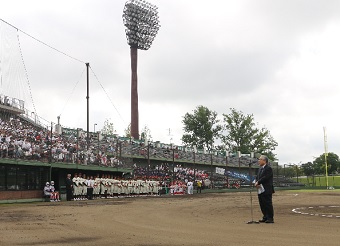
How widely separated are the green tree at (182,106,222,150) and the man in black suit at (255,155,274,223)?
96.6 m

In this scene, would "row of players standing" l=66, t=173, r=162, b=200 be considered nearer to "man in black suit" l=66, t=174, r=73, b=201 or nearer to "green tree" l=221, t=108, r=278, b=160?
"man in black suit" l=66, t=174, r=73, b=201

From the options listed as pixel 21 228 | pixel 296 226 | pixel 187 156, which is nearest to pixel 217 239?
pixel 296 226

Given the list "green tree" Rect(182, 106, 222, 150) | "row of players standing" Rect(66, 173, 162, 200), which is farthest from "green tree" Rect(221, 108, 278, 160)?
"row of players standing" Rect(66, 173, 162, 200)

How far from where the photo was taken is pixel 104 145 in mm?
41750

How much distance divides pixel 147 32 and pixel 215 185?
3404 centimetres

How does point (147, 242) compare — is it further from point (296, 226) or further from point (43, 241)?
point (296, 226)

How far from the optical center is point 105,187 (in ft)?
113

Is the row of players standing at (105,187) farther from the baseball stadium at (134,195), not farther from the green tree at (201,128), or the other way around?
the green tree at (201,128)

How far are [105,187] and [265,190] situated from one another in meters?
23.2

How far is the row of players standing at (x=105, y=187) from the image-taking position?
31.0 metres

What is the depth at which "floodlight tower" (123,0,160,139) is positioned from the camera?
237 ft

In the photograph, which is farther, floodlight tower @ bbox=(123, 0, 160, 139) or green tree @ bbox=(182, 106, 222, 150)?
green tree @ bbox=(182, 106, 222, 150)

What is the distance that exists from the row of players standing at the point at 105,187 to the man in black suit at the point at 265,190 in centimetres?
1966

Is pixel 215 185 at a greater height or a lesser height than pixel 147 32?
lesser
